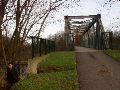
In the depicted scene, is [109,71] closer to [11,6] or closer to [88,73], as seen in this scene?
[88,73]

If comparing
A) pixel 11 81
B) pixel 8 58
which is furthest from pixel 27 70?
pixel 11 81

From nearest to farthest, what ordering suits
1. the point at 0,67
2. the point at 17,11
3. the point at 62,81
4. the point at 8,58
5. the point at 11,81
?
1. the point at 62,81
2. the point at 11,81
3. the point at 0,67
4. the point at 17,11
5. the point at 8,58

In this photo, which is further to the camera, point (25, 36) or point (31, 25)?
point (31, 25)

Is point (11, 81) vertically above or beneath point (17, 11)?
beneath

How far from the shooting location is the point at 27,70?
1458cm

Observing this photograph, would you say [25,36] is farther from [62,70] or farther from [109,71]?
[109,71]

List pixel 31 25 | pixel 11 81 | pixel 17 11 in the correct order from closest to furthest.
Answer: pixel 11 81, pixel 17 11, pixel 31 25

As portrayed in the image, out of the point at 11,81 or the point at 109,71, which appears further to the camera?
the point at 109,71

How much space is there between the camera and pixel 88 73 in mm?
13117

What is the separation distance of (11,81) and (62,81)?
6.82ft

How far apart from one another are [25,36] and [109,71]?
465cm

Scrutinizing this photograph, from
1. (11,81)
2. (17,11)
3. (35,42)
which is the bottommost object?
(11,81)

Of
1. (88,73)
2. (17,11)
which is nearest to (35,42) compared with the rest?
(17,11)

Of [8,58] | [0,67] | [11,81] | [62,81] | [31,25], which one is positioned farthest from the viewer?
[31,25]
